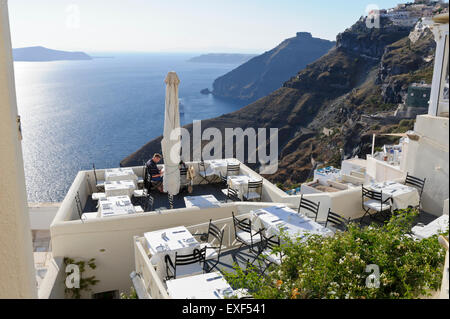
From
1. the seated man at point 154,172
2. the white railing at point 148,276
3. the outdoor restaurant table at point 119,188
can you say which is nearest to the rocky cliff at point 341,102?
the seated man at point 154,172

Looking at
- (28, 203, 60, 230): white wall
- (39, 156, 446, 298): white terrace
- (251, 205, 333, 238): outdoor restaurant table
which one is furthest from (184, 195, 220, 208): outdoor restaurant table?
(28, 203, 60, 230): white wall

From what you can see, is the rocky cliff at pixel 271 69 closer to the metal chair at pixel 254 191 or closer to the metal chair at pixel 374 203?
the metal chair at pixel 254 191

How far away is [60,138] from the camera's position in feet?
304

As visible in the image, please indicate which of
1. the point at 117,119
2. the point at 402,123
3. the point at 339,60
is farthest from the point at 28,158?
the point at 339,60

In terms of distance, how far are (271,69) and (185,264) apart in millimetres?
149249

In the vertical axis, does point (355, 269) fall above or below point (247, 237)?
above

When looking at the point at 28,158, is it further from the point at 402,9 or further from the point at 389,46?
the point at 402,9

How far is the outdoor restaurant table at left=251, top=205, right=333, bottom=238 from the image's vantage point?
18.1 ft

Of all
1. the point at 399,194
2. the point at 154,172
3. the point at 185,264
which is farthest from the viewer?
the point at 154,172

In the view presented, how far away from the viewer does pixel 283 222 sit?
5824mm

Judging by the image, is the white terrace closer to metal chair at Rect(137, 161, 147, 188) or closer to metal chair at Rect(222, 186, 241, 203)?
metal chair at Rect(222, 186, 241, 203)

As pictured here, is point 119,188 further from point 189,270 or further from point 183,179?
point 189,270

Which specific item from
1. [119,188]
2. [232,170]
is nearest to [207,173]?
[232,170]

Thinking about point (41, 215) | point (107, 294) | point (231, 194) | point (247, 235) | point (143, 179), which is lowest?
point (41, 215)
